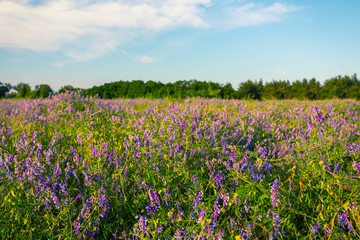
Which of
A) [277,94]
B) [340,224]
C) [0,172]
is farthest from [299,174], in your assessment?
[277,94]

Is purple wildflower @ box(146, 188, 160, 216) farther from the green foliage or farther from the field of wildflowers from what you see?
the green foliage

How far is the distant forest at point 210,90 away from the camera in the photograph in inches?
478

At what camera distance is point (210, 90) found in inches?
458

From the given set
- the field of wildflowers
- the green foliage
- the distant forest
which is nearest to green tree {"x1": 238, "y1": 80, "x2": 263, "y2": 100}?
the distant forest

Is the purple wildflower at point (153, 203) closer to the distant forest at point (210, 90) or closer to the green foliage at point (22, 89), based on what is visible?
the distant forest at point (210, 90)

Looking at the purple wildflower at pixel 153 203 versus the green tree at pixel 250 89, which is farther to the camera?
the green tree at pixel 250 89

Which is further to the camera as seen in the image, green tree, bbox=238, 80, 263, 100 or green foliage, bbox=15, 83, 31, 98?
green tree, bbox=238, 80, 263, 100

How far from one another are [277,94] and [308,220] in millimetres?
35380

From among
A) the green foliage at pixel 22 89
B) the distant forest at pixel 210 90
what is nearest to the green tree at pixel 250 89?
the distant forest at pixel 210 90

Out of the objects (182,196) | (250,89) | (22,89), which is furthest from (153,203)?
(250,89)

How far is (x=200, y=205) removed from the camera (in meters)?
1.89

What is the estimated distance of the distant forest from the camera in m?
12.1

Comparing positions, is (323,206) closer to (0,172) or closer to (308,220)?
(308,220)

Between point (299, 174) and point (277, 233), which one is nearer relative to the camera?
point (277, 233)
